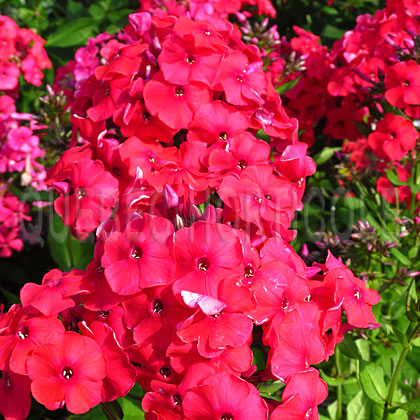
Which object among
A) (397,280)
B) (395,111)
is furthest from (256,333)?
(395,111)

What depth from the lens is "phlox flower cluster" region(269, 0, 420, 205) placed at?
1654 mm

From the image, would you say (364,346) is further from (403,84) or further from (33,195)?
(33,195)

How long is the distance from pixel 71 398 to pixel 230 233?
37cm

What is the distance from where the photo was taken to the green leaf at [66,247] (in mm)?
1805

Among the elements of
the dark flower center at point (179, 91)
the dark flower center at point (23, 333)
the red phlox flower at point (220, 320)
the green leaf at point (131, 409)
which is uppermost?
the dark flower center at point (179, 91)

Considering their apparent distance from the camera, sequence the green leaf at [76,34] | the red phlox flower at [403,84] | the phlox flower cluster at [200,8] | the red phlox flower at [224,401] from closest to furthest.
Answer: the red phlox flower at [224,401] < the red phlox flower at [403,84] < the phlox flower cluster at [200,8] < the green leaf at [76,34]

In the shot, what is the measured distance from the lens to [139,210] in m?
1.10

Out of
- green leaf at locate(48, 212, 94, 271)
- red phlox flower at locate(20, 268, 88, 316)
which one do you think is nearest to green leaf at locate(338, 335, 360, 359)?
red phlox flower at locate(20, 268, 88, 316)

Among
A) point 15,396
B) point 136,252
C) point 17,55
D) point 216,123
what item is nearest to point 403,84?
point 216,123

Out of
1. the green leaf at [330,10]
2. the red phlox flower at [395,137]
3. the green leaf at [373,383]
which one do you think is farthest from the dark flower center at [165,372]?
the green leaf at [330,10]

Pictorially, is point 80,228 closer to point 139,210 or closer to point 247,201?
point 139,210

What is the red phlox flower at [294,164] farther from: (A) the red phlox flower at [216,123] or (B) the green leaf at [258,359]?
(B) the green leaf at [258,359]

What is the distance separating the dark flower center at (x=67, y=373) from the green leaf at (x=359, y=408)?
95 cm

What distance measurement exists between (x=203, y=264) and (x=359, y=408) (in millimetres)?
926
